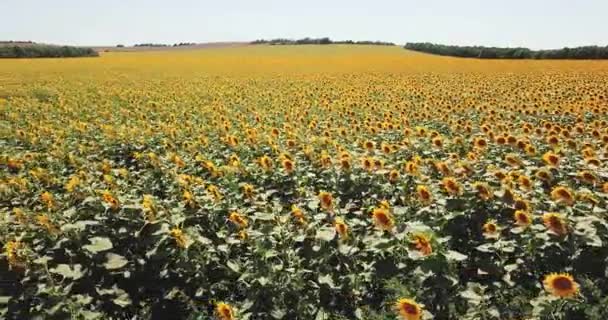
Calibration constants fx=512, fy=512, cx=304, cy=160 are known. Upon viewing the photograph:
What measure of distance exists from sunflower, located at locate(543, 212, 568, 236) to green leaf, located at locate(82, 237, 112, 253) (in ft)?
12.3

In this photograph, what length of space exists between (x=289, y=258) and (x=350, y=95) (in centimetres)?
1441

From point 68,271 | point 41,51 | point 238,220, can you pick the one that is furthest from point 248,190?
point 41,51

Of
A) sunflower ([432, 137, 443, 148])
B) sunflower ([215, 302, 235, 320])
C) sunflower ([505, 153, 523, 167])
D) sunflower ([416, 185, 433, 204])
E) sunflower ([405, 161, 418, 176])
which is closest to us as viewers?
sunflower ([215, 302, 235, 320])

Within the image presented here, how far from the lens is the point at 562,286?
3441 millimetres

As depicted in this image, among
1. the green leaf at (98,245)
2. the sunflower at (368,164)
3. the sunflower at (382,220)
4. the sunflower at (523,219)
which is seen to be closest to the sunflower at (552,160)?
the sunflower at (523,219)

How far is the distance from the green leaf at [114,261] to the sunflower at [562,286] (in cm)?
346

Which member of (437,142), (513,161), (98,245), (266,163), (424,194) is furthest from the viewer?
(437,142)

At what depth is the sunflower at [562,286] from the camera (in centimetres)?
342

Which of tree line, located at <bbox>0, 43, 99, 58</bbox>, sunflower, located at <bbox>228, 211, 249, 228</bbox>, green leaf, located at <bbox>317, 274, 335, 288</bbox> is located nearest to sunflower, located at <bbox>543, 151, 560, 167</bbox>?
green leaf, located at <bbox>317, 274, 335, 288</bbox>

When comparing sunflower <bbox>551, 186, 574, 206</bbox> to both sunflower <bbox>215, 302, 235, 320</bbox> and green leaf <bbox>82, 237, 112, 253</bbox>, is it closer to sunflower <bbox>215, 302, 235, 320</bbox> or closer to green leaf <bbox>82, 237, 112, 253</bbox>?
sunflower <bbox>215, 302, 235, 320</bbox>

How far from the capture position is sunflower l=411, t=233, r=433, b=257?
388 centimetres

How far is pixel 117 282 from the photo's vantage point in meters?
4.84

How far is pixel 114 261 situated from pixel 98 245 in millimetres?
203

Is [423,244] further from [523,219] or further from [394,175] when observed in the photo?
[394,175]
